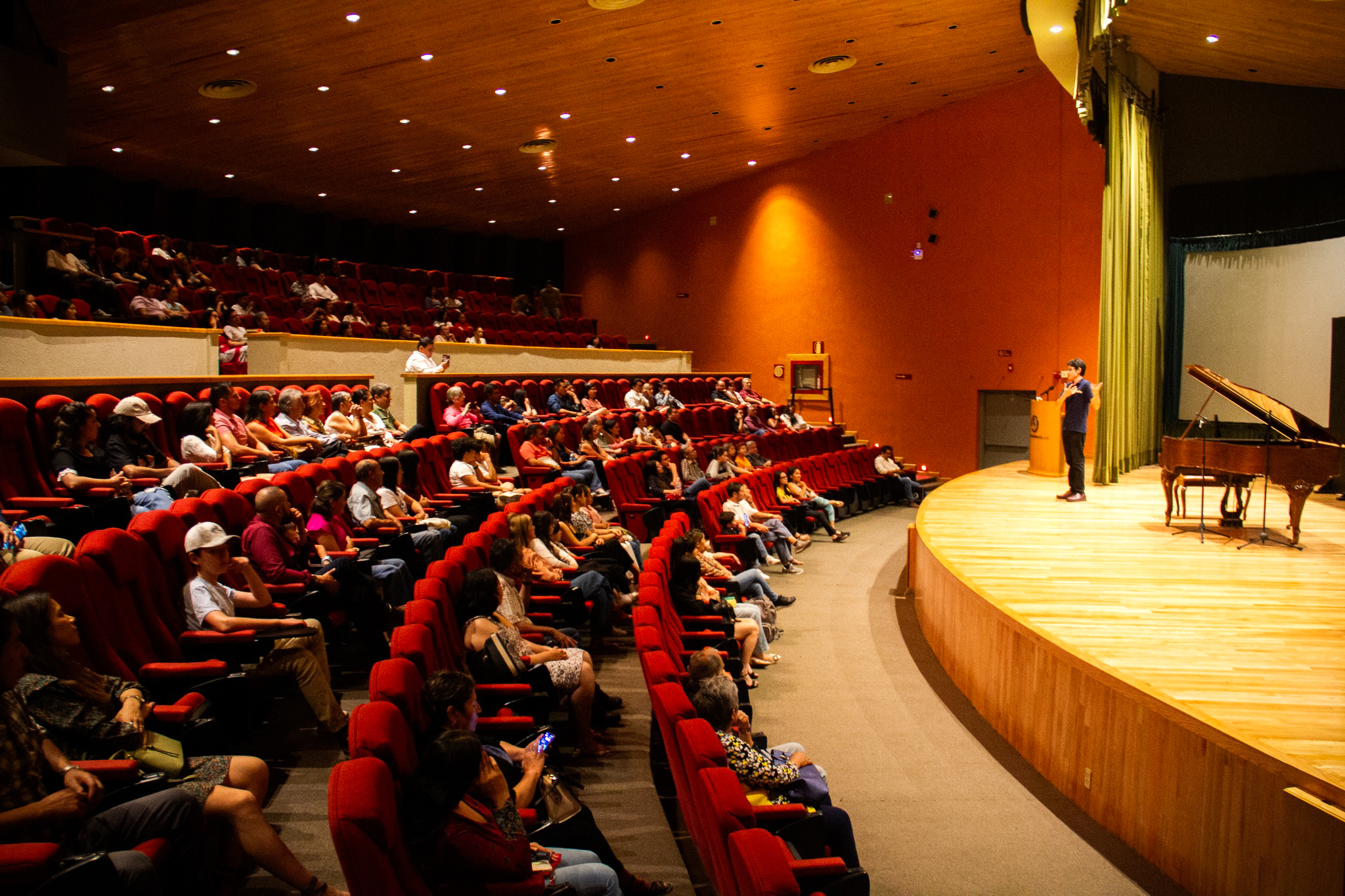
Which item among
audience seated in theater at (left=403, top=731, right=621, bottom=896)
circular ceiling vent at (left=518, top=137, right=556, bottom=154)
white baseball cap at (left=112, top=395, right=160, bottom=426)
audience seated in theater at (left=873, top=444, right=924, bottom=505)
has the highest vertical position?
circular ceiling vent at (left=518, top=137, right=556, bottom=154)

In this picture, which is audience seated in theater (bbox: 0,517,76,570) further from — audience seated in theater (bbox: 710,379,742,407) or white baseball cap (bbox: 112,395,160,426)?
audience seated in theater (bbox: 710,379,742,407)

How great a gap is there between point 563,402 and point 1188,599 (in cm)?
493

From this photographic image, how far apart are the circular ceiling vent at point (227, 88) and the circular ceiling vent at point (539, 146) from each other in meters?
2.85

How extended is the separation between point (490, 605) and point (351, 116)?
653 cm

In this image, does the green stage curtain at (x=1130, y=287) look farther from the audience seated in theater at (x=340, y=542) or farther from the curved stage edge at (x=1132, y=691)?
the audience seated in theater at (x=340, y=542)

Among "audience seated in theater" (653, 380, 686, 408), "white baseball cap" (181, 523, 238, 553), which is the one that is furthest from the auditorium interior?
"audience seated in theater" (653, 380, 686, 408)

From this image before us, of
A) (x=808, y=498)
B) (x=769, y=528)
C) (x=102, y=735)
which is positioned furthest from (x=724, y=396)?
(x=102, y=735)

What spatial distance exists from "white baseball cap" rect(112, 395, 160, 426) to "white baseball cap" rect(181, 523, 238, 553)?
1416mm

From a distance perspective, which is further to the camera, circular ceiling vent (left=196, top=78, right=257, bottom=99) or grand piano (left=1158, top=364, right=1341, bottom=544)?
circular ceiling vent (left=196, top=78, right=257, bottom=99)

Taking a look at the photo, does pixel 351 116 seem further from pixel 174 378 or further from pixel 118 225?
pixel 174 378

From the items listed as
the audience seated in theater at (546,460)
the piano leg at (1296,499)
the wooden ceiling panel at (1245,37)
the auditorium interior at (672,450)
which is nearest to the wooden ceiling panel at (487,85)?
the auditorium interior at (672,450)

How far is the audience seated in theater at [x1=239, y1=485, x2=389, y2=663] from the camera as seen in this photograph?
9.45 ft

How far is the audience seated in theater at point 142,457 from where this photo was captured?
336cm

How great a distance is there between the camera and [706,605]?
361 cm
